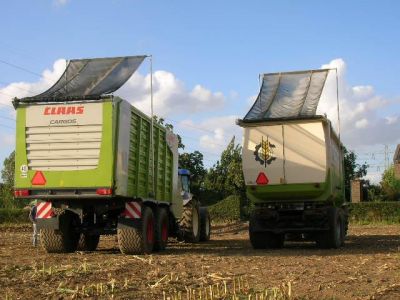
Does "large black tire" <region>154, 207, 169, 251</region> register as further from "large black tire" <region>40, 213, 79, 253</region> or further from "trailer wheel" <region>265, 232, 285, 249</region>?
"trailer wheel" <region>265, 232, 285, 249</region>

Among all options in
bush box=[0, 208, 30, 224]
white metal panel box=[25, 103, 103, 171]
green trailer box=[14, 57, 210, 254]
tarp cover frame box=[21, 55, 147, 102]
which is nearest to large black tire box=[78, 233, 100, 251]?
green trailer box=[14, 57, 210, 254]

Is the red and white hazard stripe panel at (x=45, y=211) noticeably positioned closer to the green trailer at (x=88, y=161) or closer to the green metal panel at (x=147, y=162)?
the green trailer at (x=88, y=161)

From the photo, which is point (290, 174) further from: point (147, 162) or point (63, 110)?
point (63, 110)

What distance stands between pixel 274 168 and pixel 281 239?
2464 millimetres

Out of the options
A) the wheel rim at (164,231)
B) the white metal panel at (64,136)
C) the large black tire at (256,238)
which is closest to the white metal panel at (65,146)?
the white metal panel at (64,136)

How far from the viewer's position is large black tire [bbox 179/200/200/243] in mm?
19172

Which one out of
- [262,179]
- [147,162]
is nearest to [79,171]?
[147,162]

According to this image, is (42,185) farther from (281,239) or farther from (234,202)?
(234,202)

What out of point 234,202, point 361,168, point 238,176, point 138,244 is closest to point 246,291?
point 138,244

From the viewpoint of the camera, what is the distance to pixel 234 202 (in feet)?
131

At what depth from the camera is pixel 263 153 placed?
16406 millimetres

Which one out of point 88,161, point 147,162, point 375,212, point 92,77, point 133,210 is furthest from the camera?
point 375,212

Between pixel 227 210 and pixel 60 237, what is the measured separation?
26659mm

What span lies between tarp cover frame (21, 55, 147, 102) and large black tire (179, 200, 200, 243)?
6.31m
